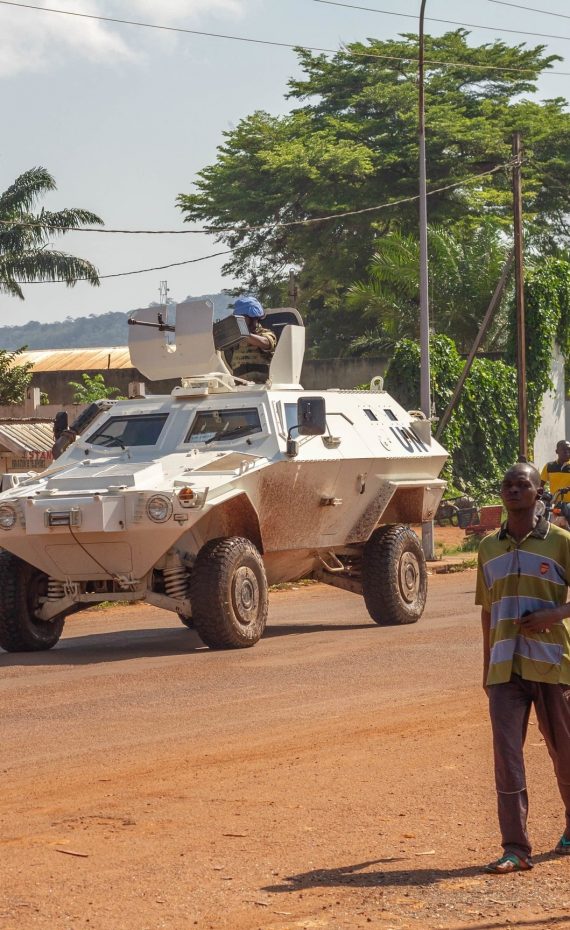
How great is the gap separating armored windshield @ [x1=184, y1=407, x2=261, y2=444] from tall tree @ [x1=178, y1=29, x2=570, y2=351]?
28.1 meters

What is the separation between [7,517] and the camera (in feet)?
41.3

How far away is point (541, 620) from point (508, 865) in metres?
0.93

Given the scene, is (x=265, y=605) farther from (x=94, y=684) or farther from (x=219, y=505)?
(x=94, y=684)

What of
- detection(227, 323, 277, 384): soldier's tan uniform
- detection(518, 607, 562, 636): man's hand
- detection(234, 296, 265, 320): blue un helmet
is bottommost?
detection(518, 607, 562, 636): man's hand

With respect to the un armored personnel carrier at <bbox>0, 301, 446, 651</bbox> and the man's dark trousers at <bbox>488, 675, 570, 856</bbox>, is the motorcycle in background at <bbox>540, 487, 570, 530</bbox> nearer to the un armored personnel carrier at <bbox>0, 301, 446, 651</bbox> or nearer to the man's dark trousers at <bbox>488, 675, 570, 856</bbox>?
the un armored personnel carrier at <bbox>0, 301, 446, 651</bbox>

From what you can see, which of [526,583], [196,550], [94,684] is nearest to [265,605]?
[196,550]

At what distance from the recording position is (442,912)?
5516mm

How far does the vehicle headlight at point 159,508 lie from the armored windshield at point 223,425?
173cm

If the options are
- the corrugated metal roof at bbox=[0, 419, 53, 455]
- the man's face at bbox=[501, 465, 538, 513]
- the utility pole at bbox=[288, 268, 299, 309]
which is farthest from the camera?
the utility pole at bbox=[288, 268, 299, 309]

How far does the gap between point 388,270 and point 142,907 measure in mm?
34562

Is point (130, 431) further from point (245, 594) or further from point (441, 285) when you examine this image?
point (441, 285)

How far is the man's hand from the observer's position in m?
6.09

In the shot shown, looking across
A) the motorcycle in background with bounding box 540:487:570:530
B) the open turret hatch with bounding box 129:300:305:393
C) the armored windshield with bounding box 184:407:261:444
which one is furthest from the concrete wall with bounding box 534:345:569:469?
the armored windshield with bounding box 184:407:261:444

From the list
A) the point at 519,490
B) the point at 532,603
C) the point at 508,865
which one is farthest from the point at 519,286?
the point at 508,865
